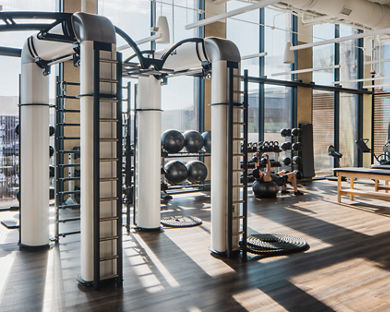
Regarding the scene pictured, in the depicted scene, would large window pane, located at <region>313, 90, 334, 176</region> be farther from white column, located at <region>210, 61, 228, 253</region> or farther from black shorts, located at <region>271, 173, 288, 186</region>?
white column, located at <region>210, 61, 228, 253</region>

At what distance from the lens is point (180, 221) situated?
5.97 meters

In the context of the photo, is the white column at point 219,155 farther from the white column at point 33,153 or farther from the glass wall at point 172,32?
the glass wall at point 172,32

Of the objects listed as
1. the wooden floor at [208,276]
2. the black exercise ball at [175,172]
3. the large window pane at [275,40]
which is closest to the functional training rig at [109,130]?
the wooden floor at [208,276]

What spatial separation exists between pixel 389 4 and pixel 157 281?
9143 mm

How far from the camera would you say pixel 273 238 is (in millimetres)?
5031

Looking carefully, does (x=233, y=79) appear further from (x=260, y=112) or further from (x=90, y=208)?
(x=260, y=112)

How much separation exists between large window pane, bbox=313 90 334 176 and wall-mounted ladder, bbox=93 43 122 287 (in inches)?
365

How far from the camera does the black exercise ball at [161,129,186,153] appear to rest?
24.9 ft

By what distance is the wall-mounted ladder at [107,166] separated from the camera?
11.3 feet

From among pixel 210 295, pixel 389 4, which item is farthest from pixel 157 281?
pixel 389 4

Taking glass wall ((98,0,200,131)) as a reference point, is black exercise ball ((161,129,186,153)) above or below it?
below

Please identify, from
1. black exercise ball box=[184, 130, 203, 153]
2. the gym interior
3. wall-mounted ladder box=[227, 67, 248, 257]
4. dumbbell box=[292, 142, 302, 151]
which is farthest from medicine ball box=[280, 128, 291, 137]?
wall-mounted ladder box=[227, 67, 248, 257]

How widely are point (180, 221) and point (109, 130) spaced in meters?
2.74

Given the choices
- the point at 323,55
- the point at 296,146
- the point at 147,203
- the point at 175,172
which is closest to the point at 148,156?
the point at 147,203
